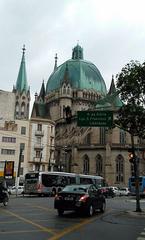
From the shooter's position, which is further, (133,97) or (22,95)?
(22,95)

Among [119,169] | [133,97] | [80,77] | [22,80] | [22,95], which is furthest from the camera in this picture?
[80,77]

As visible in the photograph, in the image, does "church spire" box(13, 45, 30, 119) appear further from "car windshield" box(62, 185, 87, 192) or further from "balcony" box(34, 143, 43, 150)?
"car windshield" box(62, 185, 87, 192)

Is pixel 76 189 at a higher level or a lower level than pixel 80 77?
lower

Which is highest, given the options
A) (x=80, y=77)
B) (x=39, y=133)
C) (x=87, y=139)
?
(x=80, y=77)

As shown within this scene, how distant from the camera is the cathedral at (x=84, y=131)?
256 feet

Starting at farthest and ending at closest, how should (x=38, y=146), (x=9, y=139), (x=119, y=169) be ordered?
(x=119, y=169) < (x=38, y=146) < (x=9, y=139)

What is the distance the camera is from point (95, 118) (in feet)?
67.1

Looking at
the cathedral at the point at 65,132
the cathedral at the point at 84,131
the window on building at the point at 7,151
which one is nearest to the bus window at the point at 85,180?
the cathedral at the point at 65,132

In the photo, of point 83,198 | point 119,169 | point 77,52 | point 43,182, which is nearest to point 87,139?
point 119,169

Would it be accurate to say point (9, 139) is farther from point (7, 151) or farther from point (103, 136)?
point (103, 136)

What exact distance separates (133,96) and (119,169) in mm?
59949

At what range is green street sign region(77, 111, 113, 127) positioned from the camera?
20.3 metres

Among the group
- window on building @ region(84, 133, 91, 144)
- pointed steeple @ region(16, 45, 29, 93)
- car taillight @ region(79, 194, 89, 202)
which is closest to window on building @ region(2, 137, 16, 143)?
window on building @ region(84, 133, 91, 144)

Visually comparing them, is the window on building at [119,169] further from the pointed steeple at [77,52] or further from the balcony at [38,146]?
the pointed steeple at [77,52]
